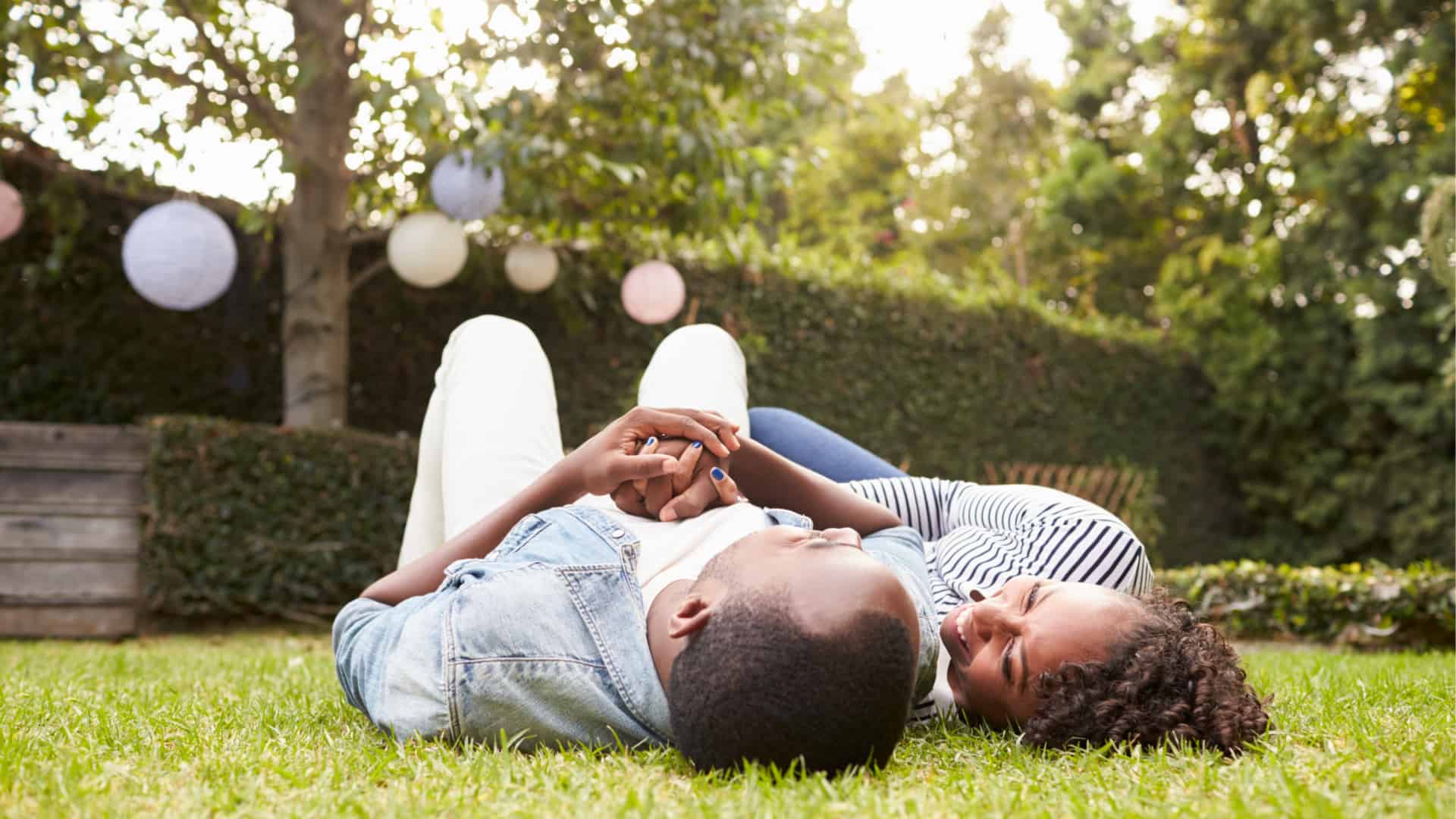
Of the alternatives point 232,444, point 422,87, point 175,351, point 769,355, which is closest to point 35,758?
point 422,87

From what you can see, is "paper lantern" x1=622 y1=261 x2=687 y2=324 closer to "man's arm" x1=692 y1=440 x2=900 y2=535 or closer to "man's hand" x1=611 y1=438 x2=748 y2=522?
"man's arm" x1=692 y1=440 x2=900 y2=535

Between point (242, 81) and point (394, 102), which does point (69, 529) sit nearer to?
point (242, 81)

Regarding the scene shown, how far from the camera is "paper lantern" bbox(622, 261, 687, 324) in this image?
7402mm

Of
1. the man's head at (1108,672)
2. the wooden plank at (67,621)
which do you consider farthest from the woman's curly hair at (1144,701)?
the wooden plank at (67,621)

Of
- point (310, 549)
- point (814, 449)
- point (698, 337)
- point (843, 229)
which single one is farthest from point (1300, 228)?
point (698, 337)

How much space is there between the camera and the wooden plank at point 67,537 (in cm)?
615

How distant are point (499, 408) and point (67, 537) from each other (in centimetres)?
474

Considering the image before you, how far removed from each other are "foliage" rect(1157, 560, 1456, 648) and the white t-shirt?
424 centimetres

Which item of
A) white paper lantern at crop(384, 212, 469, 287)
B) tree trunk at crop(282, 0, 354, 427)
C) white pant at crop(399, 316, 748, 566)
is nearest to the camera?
white pant at crop(399, 316, 748, 566)

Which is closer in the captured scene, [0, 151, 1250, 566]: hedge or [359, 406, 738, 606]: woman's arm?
[359, 406, 738, 606]: woman's arm

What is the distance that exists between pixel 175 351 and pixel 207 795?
6176mm

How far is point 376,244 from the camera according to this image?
25.2 feet

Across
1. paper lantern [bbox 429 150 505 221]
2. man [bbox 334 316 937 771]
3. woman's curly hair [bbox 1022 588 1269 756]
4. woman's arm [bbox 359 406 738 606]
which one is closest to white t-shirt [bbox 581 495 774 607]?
man [bbox 334 316 937 771]

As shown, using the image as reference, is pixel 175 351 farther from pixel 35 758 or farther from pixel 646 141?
pixel 35 758
